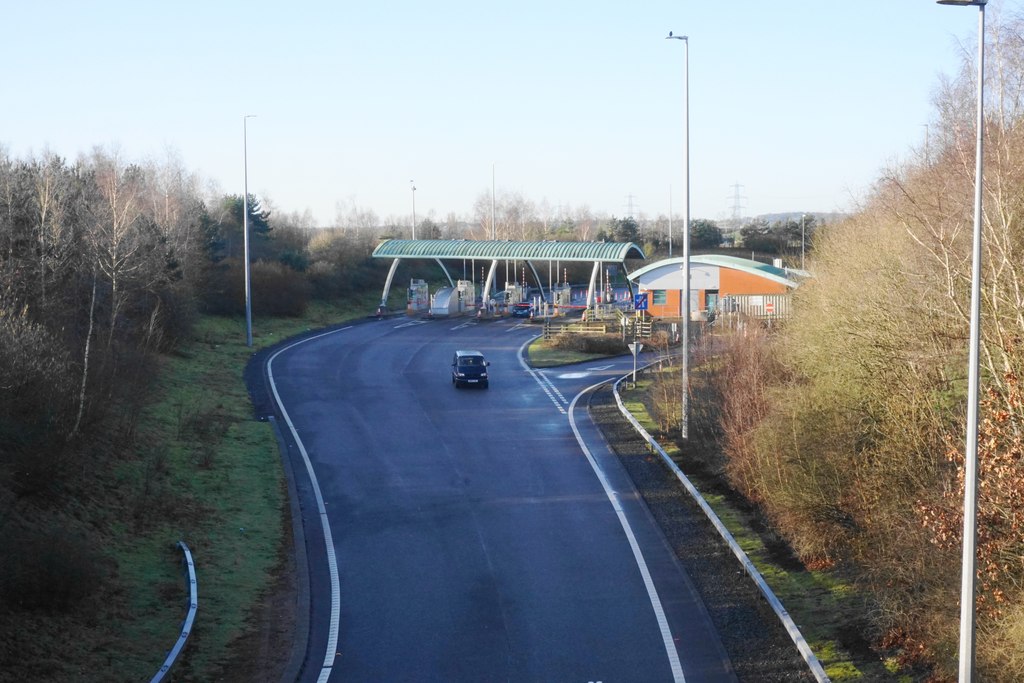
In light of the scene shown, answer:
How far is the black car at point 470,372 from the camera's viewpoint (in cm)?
3231

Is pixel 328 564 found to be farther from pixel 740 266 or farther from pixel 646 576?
→ pixel 740 266

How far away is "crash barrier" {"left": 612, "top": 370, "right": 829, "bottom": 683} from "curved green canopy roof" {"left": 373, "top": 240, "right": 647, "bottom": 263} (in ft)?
109

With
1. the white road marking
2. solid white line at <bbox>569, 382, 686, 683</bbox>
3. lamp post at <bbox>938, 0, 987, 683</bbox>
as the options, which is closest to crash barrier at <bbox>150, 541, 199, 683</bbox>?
solid white line at <bbox>569, 382, 686, 683</bbox>

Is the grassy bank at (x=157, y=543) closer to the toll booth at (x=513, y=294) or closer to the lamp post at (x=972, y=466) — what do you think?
Result: the lamp post at (x=972, y=466)

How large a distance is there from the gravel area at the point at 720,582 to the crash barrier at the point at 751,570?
133mm

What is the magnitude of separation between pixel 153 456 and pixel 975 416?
55.1ft

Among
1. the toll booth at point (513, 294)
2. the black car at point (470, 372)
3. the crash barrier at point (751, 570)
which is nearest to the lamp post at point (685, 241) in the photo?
the crash barrier at point (751, 570)

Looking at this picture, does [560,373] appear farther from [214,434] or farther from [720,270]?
[720,270]

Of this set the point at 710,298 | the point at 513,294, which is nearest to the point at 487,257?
the point at 513,294

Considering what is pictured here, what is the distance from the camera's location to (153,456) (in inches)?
811

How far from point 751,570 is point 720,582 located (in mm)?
503

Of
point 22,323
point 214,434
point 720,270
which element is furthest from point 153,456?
point 720,270

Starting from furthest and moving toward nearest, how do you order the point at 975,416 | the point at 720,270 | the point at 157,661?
1. the point at 720,270
2. the point at 157,661
3. the point at 975,416

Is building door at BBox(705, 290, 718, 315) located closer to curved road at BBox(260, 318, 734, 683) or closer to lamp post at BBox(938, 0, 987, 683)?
curved road at BBox(260, 318, 734, 683)
